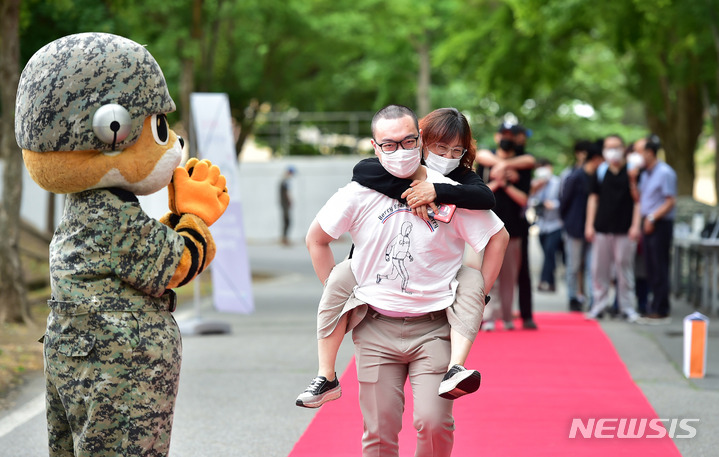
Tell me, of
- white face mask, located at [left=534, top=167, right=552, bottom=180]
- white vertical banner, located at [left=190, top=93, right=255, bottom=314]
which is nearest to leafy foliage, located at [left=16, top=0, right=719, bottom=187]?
white vertical banner, located at [left=190, top=93, right=255, bottom=314]

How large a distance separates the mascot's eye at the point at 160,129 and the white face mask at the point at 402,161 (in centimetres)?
89

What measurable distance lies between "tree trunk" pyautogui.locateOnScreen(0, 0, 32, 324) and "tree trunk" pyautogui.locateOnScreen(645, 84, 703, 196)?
50.7ft

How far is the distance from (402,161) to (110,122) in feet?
3.87

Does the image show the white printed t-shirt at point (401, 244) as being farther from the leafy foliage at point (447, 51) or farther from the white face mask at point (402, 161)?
the leafy foliage at point (447, 51)

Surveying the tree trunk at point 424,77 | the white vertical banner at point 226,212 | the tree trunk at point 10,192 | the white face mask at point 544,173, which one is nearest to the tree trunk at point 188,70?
the white face mask at point 544,173

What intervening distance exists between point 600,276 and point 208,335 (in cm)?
428

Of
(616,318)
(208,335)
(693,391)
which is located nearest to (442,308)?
(693,391)

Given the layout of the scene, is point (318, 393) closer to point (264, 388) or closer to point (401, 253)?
point (401, 253)

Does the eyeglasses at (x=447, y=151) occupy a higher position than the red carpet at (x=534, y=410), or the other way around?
the eyeglasses at (x=447, y=151)

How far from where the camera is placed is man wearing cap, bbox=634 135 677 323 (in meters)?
10.7

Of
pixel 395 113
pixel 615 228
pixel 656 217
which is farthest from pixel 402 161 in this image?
pixel 656 217

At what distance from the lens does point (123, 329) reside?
371cm

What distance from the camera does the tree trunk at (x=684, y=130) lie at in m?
21.8

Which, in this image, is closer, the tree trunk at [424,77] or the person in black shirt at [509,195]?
the person in black shirt at [509,195]
